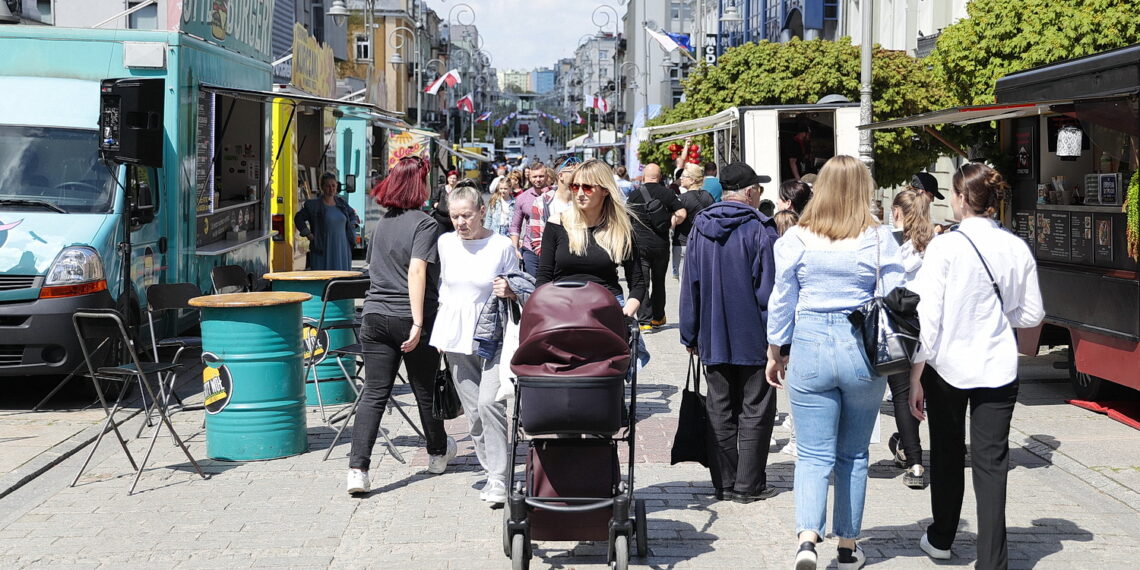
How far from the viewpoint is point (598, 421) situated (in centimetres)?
527

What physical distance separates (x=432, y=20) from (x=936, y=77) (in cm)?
10047

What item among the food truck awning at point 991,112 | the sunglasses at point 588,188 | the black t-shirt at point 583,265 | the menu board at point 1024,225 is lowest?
the black t-shirt at point 583,265

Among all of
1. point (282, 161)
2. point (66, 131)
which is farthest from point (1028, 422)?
point (282, 161)

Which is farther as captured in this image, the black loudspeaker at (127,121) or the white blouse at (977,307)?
the black loudspeaker at (127,121)

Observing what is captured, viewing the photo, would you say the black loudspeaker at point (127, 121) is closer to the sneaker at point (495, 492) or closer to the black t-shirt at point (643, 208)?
the sneaker at point (495, 492)

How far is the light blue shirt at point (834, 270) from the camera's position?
529cm

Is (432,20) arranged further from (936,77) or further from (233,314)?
(233,314)

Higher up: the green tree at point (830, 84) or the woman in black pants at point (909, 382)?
the green tree at point (830, 84)

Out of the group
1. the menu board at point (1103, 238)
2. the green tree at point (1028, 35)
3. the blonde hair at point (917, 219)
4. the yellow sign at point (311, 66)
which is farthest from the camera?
the yellow sign at point (311, 66)

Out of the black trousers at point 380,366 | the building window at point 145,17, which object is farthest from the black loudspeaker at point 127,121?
the building window at point 145,17

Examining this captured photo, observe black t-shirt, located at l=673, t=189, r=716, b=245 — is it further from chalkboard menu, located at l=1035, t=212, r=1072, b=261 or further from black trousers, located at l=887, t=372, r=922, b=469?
black trousers, located at l=887, t=372, r=922, b=469

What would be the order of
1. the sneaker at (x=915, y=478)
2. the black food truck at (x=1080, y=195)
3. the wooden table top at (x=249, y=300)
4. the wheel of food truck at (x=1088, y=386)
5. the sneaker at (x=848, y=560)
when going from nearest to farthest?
1. the sneaker at (x=848, y=560)
2. the sneaker at (x=915, y=478)
3. the wooden table top at (x=249, y=300)
4. the black food truck at (x=1080, y=195)
5. the wheel of food truck at (x=1088, y=386)

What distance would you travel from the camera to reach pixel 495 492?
6613mm

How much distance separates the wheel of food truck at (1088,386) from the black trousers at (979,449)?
446 cm
